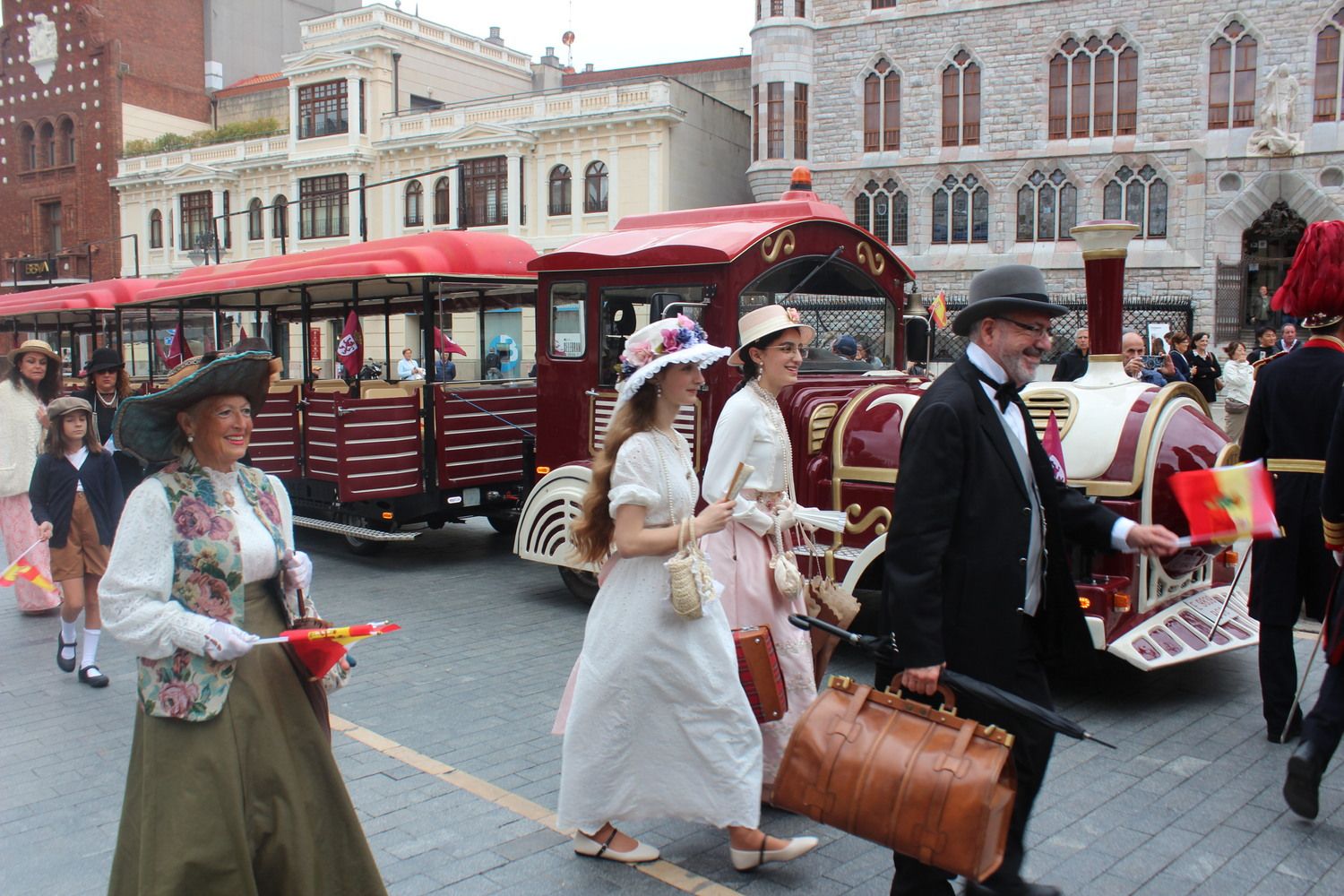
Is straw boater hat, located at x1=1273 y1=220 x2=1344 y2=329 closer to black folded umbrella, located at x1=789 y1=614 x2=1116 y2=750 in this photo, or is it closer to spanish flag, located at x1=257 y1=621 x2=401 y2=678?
black folded umbrella, located at x1=789 y1=614 x2=1116 y2=750

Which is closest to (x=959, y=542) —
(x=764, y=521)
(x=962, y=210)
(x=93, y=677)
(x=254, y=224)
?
(x=764, y=521)

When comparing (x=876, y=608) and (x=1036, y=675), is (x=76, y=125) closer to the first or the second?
(x=876, y=608)

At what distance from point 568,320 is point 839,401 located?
2.46m

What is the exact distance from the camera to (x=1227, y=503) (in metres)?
3.03

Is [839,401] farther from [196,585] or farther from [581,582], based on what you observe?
[196,585]

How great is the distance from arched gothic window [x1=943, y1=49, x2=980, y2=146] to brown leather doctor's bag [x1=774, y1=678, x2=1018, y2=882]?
30083mm

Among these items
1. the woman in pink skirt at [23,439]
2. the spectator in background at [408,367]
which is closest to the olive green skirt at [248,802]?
the woman in pink skirt at [23,439]

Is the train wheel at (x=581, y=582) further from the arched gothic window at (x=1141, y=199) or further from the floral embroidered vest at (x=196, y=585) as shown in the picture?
the arched gothic window at (x=1141, y=199)

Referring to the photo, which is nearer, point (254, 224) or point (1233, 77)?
point (1233, 77)

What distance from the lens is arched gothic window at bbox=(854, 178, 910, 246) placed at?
31.6m

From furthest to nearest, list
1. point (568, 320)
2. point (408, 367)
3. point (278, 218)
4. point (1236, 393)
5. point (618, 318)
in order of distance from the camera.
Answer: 1. point (278, 218)
2. point (408, 367)
3. point (1236, 393)
4. point (568, 320)
5. point (618, 318)

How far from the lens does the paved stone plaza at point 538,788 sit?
12.7 ft

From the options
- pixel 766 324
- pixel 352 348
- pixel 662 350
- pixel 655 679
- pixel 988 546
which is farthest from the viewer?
pixel 352 348

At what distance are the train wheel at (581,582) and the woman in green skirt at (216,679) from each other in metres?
4.78
